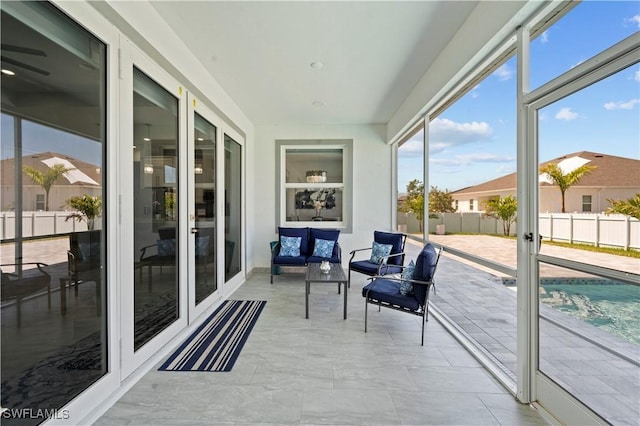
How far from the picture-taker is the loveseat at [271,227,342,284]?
4.95 m

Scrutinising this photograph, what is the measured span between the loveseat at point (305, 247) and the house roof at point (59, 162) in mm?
3371

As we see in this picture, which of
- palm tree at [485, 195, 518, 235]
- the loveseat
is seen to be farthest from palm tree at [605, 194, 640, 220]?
the loveseat

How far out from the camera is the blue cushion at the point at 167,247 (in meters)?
2.67

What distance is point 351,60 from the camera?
3.14 metres

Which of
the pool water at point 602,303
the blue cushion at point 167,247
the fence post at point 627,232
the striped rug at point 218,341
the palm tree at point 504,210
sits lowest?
the striped rug at point 218,341

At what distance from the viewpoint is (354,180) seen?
576 cm

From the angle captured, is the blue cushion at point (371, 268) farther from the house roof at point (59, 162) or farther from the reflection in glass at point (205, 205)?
the house roof at point (59, 162)

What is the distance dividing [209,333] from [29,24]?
2.78 m

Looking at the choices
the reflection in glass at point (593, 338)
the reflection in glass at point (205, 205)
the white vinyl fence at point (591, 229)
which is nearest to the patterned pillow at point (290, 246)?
the reflection in glass at point (205, 205)

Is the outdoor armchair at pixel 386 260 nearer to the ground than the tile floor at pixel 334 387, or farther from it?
farther from it

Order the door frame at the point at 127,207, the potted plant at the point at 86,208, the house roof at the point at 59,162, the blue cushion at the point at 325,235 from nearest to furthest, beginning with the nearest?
1. the house roof at the point at 59,162
2. the potted plant at the point at 86,208
3. the door frame at the point at 127,207
4. the blue cushion at the point at 325,235

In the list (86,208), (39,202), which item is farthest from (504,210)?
(39,202)

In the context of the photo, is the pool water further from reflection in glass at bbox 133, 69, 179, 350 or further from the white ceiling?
reflection in glass at bbox 133, 69, 179, 350

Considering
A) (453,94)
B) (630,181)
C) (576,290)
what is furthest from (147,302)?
(453,94)
